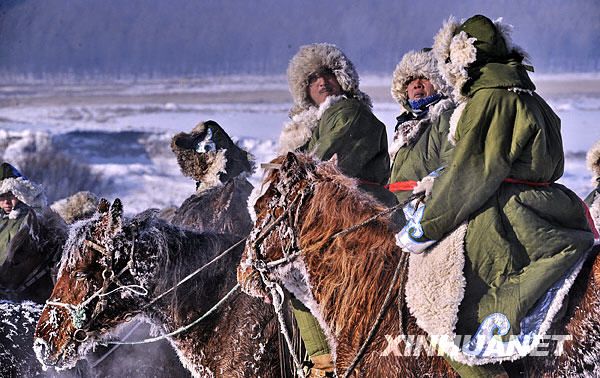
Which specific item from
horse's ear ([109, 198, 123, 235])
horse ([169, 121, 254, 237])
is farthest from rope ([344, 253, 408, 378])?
horse ([169, 121, 254, 237])

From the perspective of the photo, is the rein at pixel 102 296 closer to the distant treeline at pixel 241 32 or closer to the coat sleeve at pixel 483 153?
the coat sleeve at pixel 483 153

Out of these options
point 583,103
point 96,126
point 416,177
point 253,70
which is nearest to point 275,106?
point 253,70

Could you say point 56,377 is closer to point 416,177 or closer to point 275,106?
point 416,177

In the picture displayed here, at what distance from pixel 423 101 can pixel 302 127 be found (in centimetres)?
112

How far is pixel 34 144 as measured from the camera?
24062 millimetres

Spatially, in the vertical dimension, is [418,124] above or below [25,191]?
above

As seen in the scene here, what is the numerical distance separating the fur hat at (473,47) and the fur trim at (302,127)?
6.58ft

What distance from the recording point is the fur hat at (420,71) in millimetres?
6574

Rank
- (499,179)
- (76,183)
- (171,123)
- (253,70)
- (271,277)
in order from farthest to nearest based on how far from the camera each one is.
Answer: (253,70) → (171,123) → (76,183) → (271,277) → (499,179)

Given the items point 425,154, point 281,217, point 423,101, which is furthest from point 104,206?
point 423,101

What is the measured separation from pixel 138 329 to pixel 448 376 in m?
2.18

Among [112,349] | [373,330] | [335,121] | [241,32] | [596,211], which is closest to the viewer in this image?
[373,330]

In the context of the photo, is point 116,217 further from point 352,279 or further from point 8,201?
point 8,201

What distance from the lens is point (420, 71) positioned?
260 inches
